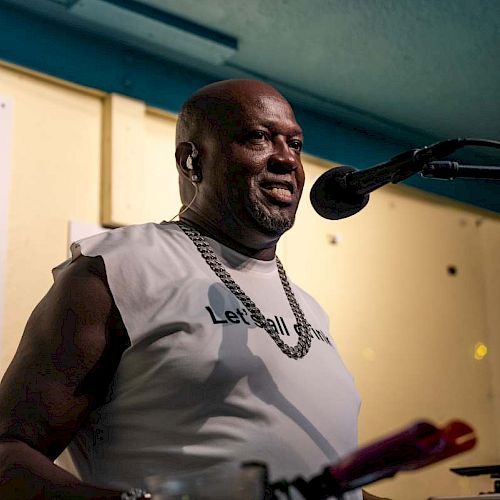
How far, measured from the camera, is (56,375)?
4.07ft

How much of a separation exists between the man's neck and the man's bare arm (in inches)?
12.4

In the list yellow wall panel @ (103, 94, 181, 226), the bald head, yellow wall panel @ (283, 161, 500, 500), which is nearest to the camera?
the bald head

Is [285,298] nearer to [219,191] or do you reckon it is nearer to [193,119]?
[219,191]

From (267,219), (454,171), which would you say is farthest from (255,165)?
(454,171)

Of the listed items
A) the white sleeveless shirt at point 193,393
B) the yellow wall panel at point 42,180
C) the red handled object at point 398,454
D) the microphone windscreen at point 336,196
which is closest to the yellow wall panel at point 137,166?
the yellow wall panel at point 42,180

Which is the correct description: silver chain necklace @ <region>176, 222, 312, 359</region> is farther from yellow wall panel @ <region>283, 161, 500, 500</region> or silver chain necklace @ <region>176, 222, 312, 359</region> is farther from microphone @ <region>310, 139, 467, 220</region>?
yellow wall panel @ <region>283, 161, 500, 500</region>

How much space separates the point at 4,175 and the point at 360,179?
1375mm

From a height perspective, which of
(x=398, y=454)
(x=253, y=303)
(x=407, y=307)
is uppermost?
(x=407, y=307)

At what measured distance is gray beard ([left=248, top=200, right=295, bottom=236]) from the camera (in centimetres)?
156

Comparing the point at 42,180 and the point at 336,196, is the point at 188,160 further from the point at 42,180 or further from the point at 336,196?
the point at 42,180

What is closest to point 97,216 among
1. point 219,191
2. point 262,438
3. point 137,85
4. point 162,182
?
point 162,182

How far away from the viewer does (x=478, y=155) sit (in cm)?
351

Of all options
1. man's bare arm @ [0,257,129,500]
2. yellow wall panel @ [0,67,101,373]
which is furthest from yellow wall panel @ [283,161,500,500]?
man's bare arm @ [0,257,129,500]

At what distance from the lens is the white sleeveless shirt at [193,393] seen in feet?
4.21
